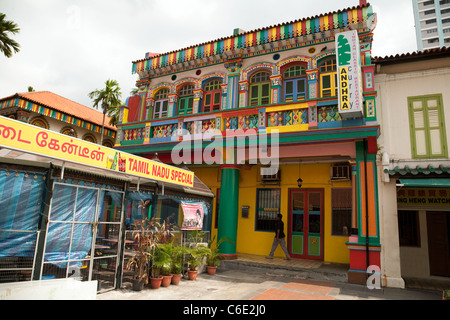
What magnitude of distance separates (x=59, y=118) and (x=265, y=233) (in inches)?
558

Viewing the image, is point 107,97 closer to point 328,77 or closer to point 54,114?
point 54,114

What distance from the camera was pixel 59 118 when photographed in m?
18.3

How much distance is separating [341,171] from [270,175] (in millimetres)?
2962

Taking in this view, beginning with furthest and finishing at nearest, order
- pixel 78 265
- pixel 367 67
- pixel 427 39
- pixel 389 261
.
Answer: pixel 427 39 < pixel 367 67 < pixel 389 261 < pixel 78 265

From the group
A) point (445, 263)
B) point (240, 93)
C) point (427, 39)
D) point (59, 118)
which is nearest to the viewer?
point (445, 263)

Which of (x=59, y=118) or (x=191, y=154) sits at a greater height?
(x=59, y=118)

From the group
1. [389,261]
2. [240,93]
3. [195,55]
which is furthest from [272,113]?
[389,261]

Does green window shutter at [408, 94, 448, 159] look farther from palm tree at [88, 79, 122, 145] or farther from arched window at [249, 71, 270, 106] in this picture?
palm tree at [88, 79, 122, 145]

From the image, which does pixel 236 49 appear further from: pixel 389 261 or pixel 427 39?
pixel 427 39

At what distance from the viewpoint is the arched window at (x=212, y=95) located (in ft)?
43.4

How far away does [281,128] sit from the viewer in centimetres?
1068

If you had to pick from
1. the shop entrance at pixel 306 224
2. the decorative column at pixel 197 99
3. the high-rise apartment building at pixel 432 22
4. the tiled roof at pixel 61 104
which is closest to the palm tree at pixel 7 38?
the tiled roof at pixel 61 104

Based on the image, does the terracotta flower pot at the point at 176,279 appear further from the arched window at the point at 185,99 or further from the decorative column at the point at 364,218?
the arched window at the point at 185,99
